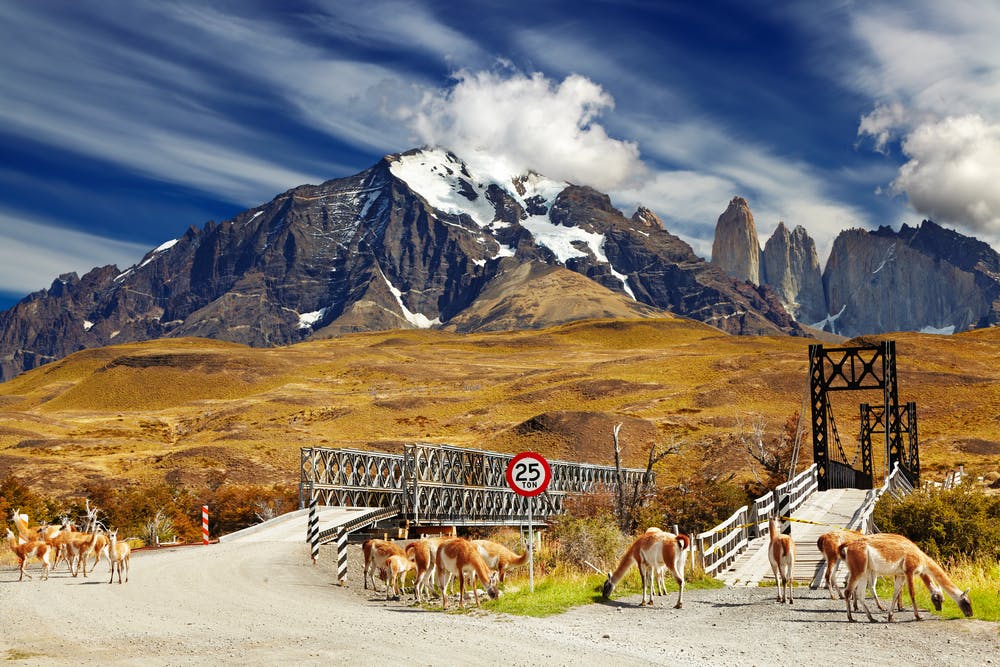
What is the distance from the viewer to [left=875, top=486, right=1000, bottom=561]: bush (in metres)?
23.0

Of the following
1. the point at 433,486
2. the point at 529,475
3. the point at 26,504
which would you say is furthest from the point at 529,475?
the point at 26,504

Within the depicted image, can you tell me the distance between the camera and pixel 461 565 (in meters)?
15.4

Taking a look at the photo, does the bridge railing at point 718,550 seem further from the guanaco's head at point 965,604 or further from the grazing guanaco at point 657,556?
the guanaco's head at point 965,604

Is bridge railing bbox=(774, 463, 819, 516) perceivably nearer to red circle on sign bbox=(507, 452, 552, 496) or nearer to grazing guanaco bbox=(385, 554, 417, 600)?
red circle on sign bbox=(507, 452, 552, 496)

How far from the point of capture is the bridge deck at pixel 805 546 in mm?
19875

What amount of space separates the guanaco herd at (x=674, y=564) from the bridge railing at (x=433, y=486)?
1534cm

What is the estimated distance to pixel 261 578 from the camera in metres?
20.1

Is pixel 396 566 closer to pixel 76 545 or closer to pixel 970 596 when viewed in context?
pixel 76 545

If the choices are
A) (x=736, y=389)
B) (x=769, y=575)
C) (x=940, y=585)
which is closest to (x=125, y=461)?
(x=736, y=389)

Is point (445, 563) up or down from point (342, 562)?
up

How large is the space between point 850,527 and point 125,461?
68250mm

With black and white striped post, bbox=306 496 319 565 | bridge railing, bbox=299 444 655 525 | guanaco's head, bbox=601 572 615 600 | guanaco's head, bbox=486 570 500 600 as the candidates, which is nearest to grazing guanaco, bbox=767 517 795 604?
guanaco's head, bbox=601 572 615 600

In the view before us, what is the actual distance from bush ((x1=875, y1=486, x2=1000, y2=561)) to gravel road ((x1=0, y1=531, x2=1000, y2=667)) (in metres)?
7.65

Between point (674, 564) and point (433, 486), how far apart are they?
21288 mm
